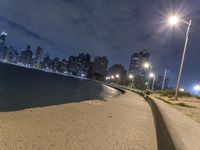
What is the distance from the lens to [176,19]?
21828 mm

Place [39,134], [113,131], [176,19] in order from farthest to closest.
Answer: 1. [176,19]
2. [113,131]
3. [39,134]

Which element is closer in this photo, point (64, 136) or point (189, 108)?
point (64, 136)

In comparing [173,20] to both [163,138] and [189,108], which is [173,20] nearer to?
[189,108]

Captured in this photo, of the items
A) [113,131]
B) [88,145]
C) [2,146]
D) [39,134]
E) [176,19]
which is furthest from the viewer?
[176,19]

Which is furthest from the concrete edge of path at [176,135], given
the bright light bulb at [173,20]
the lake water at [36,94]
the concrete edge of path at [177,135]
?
the bright light bulb at [173,20]

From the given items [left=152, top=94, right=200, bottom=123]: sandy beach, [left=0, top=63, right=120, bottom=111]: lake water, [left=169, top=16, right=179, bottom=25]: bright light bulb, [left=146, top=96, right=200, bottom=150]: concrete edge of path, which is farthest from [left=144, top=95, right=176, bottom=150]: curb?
[left=169, top=16, right=179, bottom=25]: bright light bulb

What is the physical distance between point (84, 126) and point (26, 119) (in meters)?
1.86

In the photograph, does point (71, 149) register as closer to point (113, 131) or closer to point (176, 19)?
point (113, 131)

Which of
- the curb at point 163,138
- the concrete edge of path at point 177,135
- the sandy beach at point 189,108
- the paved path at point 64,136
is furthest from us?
the sandy beach at point 189,108

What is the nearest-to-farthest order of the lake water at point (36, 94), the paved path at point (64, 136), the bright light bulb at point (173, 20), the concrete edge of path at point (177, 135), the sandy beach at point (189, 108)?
the concrete edge of path at point (177, 135) < the paved path at point (64, 136) < the sandy beach at point (189, 108) < the bright light bulb at point (173, 20) < the lake water at point (36, 94)

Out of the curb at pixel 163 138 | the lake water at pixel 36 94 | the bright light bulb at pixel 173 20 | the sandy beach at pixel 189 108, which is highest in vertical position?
the bright light bulb at pixel 173 20

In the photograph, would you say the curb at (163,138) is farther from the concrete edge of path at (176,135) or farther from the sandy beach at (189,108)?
the sandy beach at (189,108)

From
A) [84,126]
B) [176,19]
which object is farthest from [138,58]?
[84,126]

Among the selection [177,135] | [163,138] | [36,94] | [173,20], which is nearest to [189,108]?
[173,20]
